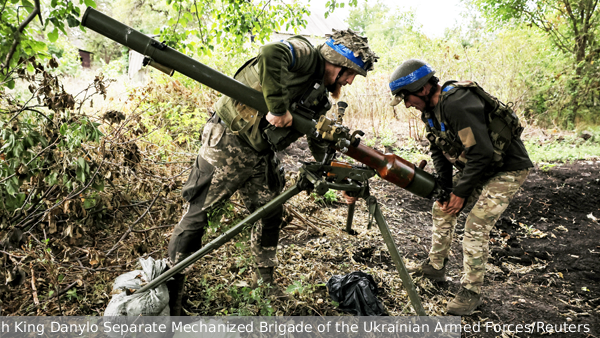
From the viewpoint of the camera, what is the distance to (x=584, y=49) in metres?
10.2

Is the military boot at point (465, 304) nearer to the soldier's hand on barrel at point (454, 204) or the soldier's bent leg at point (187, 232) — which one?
the soldier's hand on barrel at point (454, 204)

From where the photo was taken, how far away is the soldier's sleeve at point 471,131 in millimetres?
2744

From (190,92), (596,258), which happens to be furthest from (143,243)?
(596,258)

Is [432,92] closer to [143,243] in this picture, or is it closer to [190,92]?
[143,243]

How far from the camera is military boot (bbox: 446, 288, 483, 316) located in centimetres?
304

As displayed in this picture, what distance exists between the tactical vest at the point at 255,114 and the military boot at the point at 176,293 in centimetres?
116

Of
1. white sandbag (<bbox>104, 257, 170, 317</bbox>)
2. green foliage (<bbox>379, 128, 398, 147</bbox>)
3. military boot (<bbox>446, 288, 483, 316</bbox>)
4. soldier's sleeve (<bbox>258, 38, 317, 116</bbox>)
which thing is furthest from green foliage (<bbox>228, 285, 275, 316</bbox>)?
green foliage (<bbox>379, 128, 398, 147</bbox>)

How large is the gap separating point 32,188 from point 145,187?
88 cm

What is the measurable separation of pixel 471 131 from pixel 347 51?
1.19 m

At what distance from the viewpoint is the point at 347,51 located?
244 centimetres

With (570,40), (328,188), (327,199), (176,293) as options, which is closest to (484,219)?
(328,188)

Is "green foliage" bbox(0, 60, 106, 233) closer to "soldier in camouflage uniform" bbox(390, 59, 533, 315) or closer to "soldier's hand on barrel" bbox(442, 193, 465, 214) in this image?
"soldier in camouflage uniform" bbox(390, 59, 533, 315)

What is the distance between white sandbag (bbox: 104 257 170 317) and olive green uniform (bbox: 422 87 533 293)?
2.44m

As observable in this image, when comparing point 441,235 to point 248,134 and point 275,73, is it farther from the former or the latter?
point 275,73
